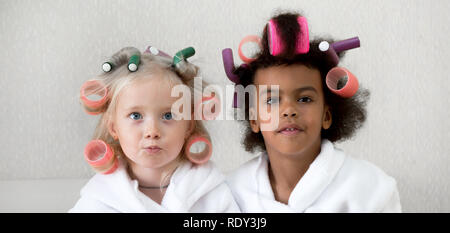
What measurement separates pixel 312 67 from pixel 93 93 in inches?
23.5

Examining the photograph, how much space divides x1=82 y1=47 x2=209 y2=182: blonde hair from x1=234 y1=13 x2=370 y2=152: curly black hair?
0.16 meters

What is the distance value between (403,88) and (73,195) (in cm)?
110

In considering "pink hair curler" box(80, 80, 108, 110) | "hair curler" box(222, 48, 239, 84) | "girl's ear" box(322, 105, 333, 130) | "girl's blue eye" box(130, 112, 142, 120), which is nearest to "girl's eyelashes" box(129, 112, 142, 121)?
"girl's blue eye" box(130, 112, 142, 120)

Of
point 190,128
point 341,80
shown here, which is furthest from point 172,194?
point 341,80

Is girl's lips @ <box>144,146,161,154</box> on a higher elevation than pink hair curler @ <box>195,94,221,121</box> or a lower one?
lower

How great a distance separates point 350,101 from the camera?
4.69ft

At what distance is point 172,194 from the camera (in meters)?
1.25

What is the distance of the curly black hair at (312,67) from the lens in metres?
1.25

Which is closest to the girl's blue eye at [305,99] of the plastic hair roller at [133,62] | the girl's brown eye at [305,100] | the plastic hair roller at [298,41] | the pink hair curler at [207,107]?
the girl's brown eye at [305,100]

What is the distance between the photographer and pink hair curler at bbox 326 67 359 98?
1285 millimetres

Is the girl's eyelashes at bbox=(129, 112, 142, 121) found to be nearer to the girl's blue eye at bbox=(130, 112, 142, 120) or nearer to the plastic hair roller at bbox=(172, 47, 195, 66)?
the girl's blue eye at bbox=(130, 112, 142, 120)
